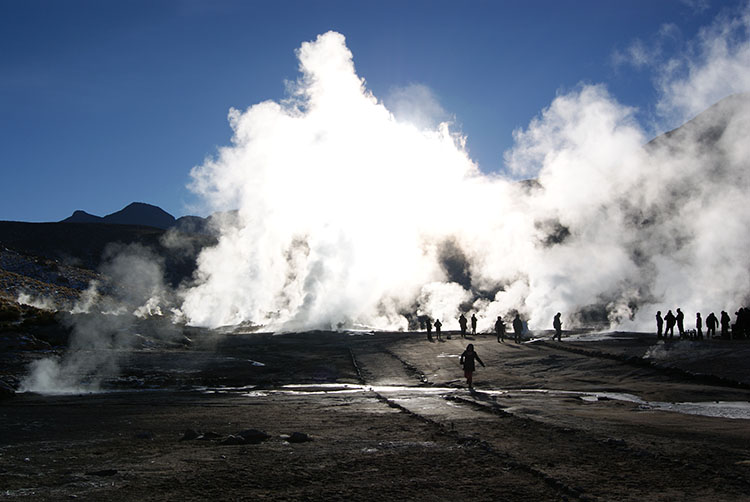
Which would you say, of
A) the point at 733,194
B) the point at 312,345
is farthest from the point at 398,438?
the point at 733,194

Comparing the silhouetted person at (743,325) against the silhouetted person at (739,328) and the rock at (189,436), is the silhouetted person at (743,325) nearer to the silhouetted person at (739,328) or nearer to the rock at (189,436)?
the silhouetted person at (739,328)

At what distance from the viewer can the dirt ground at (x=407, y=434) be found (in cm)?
623

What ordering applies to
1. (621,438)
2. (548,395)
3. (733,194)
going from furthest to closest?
1. (733,194)
2. (548,395)
3. (621,438)

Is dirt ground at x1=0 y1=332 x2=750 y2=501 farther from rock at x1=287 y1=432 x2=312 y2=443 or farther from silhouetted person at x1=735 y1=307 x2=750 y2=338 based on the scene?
silhouetted person at x1=735 y1=307 x2=750 y2=338

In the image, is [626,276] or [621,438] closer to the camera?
[621,438]

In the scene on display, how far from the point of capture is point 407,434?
31.8ft

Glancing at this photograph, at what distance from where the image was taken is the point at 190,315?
3051 inches

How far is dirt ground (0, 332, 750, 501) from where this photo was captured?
20.4ft

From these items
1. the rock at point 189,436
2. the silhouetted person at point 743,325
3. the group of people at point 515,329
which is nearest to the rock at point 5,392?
the rock at point 189,436

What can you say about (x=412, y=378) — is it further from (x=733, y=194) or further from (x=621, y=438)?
(x=733, y=194)

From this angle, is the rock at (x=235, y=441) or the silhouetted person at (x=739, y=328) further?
the silhouetted person at (x=739, y=328)

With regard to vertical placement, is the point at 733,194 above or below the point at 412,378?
above

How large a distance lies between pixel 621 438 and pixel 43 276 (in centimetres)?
7381

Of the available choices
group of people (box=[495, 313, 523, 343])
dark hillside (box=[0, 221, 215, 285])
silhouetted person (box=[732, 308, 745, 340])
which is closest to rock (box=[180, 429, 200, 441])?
group of people (box=[495, 313, 523, 343])
